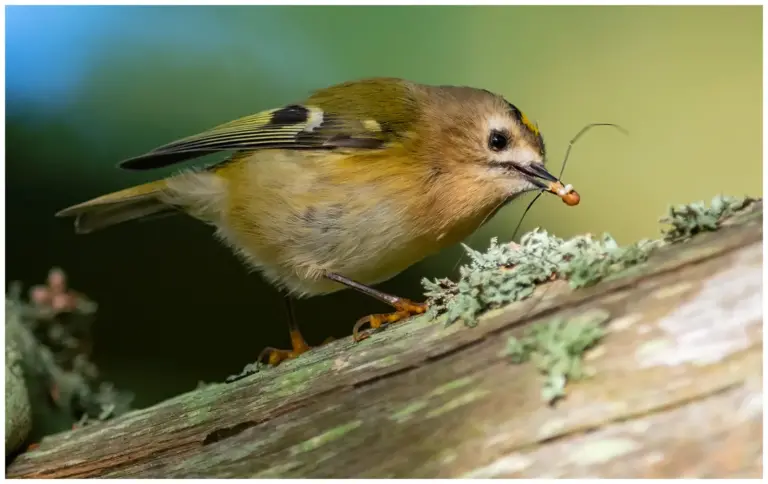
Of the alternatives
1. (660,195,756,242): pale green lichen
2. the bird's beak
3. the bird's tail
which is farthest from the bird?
(660,195,756,242): pale green lichen

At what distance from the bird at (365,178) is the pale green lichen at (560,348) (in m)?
0.38

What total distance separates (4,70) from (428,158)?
115 cm

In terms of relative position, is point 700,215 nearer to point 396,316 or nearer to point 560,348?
point 560,348

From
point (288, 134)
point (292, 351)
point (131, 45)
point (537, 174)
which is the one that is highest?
point (131, 45)

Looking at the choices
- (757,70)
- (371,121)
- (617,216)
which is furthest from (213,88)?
(757,70)

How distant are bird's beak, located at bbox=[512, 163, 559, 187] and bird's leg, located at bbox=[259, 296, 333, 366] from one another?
0.63 meters

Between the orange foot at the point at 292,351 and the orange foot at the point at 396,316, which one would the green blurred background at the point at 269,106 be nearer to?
the orange foot at the point at 292,351

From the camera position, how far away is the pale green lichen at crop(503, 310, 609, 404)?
1136 mm

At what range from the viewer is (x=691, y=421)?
1.10 meters

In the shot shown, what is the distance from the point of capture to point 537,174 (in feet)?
5.09

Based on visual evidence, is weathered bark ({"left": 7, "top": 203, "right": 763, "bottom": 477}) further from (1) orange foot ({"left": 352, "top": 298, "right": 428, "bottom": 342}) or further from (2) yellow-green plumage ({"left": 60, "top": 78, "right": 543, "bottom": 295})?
(2) yellow-green plumage ({"left": 60, "top": 78, "right": 543, "bottom": 295})

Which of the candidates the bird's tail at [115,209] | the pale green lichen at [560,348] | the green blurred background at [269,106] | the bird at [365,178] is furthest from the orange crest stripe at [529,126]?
the bird's tail at [115,209]

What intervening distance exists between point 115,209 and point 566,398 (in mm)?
1324

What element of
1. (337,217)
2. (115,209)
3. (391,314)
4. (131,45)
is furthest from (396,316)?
(131,45)
